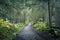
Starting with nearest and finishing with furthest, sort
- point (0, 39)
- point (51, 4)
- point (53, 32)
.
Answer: point (0, 39)
point (53, 32)
point (51, 4)

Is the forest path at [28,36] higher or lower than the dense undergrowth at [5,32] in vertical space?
lower

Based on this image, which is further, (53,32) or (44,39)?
(53,32)

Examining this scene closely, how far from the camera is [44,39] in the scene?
12289mm

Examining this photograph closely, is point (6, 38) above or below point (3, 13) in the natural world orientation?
below

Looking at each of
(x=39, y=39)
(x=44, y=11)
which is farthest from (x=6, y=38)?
(x=44, y=11)

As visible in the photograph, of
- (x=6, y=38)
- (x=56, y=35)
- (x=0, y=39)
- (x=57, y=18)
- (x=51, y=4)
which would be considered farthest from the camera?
(x=51, y=4)

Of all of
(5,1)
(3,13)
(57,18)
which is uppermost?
(5,1)

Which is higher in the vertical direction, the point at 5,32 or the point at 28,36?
the point at 5,32

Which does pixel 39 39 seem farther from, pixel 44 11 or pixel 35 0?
pixel 44 11

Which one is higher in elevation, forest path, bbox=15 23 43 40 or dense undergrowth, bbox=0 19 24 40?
dense undergrowth, bbox=0 19 24 40

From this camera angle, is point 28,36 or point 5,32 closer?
point 5,32

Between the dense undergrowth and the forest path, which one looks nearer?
the dense undergrowth

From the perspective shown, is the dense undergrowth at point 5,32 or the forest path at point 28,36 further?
Result: the forest path at point 28,36

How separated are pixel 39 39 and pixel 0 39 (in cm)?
306
